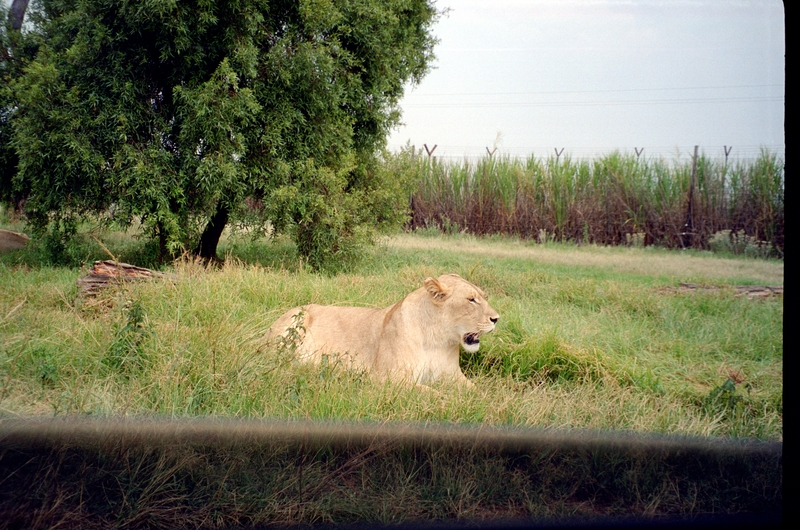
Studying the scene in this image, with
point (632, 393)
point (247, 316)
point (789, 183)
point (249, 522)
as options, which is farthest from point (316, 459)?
point (789, 183)

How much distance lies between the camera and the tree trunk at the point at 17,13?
2.99 meters

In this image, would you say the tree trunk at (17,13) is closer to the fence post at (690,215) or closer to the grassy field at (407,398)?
the grassy field at (407,398)

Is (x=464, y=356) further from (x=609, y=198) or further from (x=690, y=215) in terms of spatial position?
(x=690, y=215)

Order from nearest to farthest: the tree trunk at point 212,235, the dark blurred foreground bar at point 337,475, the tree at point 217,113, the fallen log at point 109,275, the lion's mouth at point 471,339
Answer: the dark blurred foreground bar at point 337,475 → the tree at point 217,113 → the lion's mouth at point 471,339 → the fallen log at point 109,275 → the tree trunk at point 212,235

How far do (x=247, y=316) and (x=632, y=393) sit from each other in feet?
7.02

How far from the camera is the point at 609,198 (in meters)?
3.28

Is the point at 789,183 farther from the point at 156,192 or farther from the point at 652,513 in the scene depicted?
the point at 156,192

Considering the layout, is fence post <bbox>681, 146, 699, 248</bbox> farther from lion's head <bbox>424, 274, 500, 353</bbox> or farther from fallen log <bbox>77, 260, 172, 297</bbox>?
fallen log <bbox>77, 260, 172, 297</bbox>

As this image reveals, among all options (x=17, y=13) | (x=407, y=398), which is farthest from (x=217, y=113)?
(x=407, y=398)

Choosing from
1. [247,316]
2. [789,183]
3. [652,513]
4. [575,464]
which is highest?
[789,183]

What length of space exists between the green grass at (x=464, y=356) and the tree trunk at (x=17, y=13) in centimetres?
110

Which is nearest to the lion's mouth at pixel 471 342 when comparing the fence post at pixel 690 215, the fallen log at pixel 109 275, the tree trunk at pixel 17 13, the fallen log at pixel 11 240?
the fence post at pixel 690 215

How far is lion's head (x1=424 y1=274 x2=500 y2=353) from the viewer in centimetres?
331

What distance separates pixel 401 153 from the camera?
353 cm
